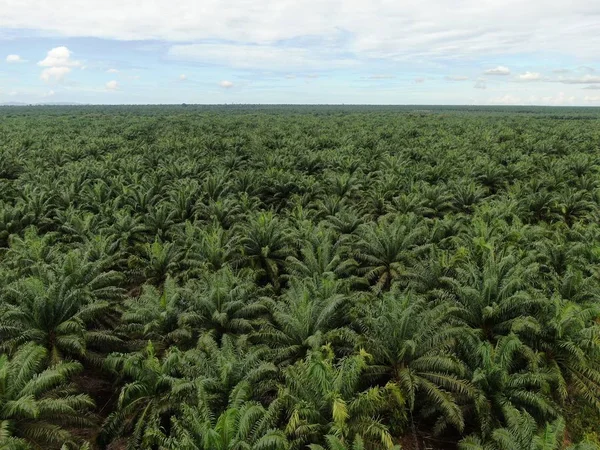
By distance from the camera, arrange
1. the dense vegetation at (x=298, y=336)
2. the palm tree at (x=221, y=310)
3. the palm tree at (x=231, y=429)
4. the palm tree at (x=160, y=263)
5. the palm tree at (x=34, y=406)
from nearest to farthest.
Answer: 1. the palm tree at (x=231, y=429)
2. the palm tree at (x=34, y=406)
3. the dense vegetation at (x=298, y=336)
4. the palm tree at (x=221, y=310)
5. the palm tree at (x=160, y=263)

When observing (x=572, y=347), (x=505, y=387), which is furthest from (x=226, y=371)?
(x=572, y=347)

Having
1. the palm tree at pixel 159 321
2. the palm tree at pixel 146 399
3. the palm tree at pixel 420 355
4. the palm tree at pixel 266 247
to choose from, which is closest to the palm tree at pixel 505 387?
the palm tree at pixel 420 355

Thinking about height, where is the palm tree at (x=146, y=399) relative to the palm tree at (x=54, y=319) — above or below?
below

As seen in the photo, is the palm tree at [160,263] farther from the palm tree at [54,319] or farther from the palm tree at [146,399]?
the palm tree at [146,399]

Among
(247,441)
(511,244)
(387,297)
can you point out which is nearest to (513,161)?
(511,244)

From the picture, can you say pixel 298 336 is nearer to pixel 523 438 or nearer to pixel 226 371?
pixel 226 371

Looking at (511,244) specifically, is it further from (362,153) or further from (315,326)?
(362,153)
